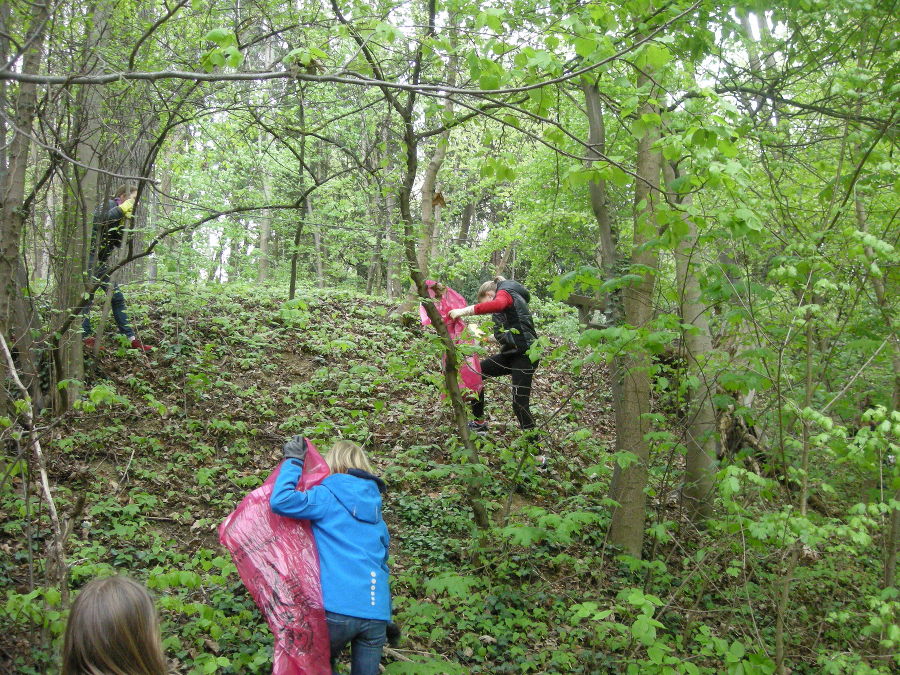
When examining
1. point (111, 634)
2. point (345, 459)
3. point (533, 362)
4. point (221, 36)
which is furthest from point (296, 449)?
point (533, 362)

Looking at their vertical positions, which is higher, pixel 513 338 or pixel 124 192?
pixel 124 192

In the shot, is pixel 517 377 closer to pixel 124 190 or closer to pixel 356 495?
pixel 356 495

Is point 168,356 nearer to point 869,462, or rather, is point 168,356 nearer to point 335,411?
point 335,411

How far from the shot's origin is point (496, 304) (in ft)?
21.2

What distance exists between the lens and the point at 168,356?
7516mm

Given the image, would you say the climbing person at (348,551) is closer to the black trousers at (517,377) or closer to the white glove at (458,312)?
the white glove at (458,312)

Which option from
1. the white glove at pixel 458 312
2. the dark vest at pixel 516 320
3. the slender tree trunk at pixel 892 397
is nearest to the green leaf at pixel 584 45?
the slender tree trunk at pixel 892 397

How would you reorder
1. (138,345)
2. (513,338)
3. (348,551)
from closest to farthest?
1. (348,551)
2. (513,338)
3. (138,345)

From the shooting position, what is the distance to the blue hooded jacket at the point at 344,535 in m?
3.19

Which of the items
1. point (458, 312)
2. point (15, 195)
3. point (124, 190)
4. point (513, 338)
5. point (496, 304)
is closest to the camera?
point (15, 195)

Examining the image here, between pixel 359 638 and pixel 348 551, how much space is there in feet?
1.48

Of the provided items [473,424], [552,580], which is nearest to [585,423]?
[473,424]

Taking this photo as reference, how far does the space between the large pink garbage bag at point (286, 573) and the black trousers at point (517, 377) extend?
3319mm

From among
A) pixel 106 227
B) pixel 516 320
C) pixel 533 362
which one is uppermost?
pixel 106 227
